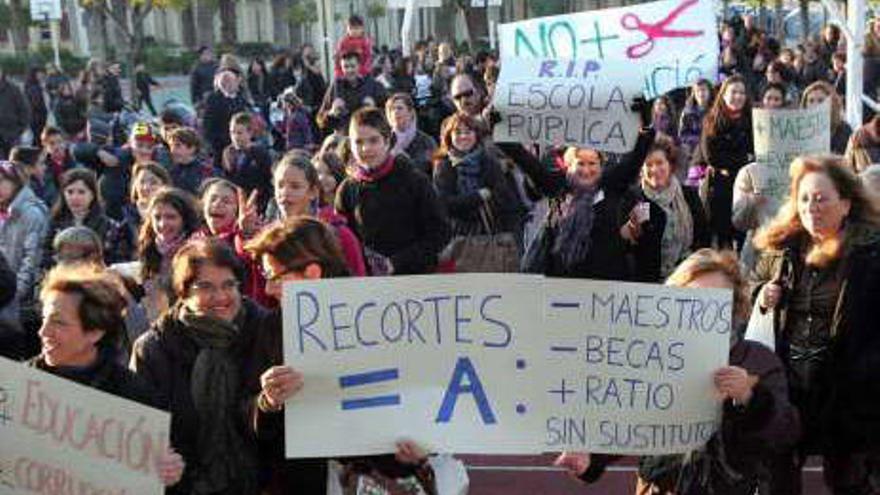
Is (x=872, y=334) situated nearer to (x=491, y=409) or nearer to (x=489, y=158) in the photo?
(x=491, y=409)

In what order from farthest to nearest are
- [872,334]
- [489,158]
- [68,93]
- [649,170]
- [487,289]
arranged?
[68,93], [489,158], [649,170], [872,334], [487,289]

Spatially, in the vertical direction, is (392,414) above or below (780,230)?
below

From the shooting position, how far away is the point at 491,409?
355cm

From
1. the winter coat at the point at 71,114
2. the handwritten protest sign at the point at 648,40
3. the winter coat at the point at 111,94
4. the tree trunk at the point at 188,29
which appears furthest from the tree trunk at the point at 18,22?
the handwritten protest sign at the point at 648,40

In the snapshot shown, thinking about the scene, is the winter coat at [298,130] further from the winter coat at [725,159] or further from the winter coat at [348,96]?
the winter coat at [725,159]

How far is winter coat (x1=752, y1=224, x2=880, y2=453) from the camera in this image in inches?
159

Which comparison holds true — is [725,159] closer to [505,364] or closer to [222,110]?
[505,364]

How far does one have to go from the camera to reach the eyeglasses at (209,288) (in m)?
3.75

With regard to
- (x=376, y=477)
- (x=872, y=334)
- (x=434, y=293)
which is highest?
(x=434, y=293)

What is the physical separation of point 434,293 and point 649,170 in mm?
2908

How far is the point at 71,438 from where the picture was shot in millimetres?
3398

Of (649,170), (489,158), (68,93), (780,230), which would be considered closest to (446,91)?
(68,93)

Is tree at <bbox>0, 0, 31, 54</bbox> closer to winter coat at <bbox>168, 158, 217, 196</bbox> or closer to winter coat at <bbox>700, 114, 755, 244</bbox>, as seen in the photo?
winter coat at <bbox>168, 158, 217, 196</bbox>

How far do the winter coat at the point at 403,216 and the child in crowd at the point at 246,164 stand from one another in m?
2.79
